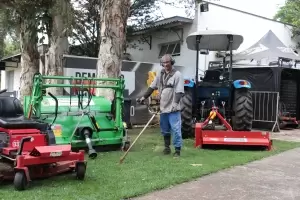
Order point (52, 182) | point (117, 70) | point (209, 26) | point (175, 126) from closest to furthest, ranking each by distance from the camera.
Answer: point (52, 182) < point (175, 126) < point (117, 70) < point (209, 26)

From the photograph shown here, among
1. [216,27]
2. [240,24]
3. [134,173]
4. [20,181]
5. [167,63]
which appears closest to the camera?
[20,181]

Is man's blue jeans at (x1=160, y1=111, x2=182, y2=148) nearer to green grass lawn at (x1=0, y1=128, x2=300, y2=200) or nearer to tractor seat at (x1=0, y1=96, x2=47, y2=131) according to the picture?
green grass lawn at (x1=0, y1=128, x2=300, y2=200)

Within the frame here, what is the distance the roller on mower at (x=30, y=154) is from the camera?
4488 mm

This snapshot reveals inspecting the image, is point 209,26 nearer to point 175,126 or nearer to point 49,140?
point 175,126

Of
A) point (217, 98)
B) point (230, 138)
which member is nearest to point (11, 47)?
point (217, 98)

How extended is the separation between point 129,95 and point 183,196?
8.12 m

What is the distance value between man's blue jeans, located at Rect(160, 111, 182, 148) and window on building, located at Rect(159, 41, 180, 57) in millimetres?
9015

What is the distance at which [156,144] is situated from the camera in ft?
27.0

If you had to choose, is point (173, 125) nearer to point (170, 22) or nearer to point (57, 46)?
Answer: point (57, 46)

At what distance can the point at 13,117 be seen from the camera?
5.41m

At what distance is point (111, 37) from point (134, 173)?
13.5ft

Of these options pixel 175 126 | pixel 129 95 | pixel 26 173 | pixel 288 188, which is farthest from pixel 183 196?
pixel 129 95

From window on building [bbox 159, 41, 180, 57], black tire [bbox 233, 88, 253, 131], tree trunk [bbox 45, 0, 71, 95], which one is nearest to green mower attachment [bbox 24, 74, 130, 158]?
black tire [bbox 233, 88, 253, 131]

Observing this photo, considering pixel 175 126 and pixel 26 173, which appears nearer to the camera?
pixel 26 173
